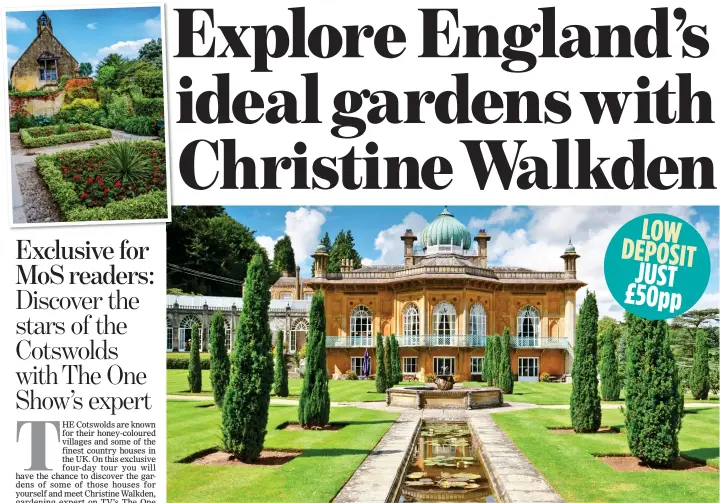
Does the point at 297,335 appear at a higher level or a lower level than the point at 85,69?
lower

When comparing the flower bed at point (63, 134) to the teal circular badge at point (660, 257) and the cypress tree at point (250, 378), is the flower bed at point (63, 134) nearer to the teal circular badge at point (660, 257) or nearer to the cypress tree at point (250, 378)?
the cypress tree at point (250, 378)

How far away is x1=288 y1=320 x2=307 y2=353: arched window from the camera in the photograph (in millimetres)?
30875

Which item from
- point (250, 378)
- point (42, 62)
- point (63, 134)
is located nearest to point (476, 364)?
point (250, 378)

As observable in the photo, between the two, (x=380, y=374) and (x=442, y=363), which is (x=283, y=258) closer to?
(x=380, y=374)

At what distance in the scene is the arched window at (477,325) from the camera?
28219 mm

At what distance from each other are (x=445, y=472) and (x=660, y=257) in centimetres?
421

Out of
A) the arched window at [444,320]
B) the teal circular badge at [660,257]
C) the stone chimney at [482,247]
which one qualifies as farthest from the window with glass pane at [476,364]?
the teal circular badge at [660,257]

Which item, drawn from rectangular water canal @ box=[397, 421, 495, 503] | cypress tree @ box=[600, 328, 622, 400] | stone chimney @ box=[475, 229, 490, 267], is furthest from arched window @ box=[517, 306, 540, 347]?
rectangular water canal @ box=[397, 421, 495, 503]

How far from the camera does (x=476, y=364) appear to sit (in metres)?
28.2

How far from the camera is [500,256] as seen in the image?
16.0 metres

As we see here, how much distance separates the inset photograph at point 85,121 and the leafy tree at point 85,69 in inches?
0.5

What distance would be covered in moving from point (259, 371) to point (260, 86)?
12.9 feet

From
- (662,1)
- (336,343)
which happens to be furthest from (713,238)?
(336,343)

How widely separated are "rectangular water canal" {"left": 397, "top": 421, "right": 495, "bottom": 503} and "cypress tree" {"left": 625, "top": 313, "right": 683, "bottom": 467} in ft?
7.29
